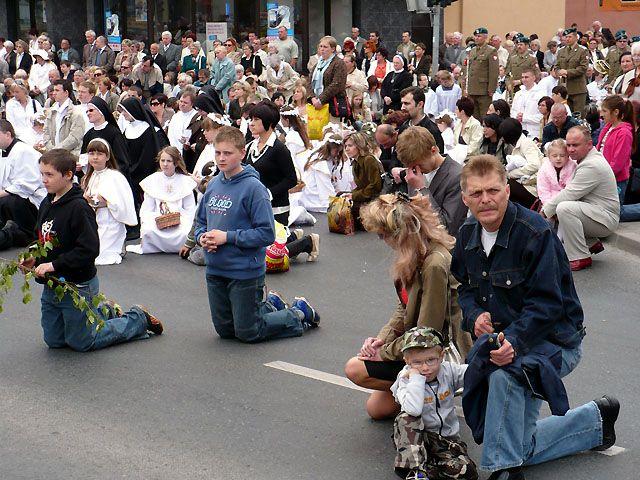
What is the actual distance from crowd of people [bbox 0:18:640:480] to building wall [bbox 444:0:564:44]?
9852 millimetres

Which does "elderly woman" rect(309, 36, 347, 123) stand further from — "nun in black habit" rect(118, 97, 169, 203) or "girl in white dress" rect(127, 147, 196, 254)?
"girl in white dress" rect(127, 147, 196, 254)

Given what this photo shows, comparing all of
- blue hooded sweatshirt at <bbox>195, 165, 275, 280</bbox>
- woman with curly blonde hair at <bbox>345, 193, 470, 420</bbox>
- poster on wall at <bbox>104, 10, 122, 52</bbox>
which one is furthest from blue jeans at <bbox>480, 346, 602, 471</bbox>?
poster on wall at <bbox>104, 10, 122, 52</bbox>

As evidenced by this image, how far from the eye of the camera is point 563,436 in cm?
601

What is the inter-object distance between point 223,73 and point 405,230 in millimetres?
18717

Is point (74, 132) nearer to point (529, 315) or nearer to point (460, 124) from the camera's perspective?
point (460, 124)

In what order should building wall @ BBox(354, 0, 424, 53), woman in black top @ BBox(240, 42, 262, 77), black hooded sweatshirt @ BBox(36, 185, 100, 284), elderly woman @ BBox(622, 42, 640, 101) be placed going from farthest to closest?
building wall @ BBox(354, 0, 424, 53) < woman in black top @ BBox(240, 42, 262, 77) < elderly woman @ BBox(622, 42, 640, 101) < black hooded sweatshirt @ BBox(36, 185, 100, 284)

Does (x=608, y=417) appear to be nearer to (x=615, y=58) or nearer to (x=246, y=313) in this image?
(x=246, y=313)

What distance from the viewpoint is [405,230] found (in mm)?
6016

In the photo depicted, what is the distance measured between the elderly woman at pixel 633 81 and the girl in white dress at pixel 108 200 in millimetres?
7404

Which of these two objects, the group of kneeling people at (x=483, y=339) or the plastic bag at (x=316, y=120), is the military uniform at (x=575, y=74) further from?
the group of kneeling people at (x=483, y=339)

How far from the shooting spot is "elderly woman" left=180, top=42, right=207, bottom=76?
89.8 feet

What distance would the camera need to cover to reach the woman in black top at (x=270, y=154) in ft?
35.9

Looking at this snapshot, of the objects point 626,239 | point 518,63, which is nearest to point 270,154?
point 626,239

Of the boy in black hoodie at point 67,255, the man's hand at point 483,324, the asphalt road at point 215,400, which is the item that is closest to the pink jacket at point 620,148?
the asphalt road at point 215,400
